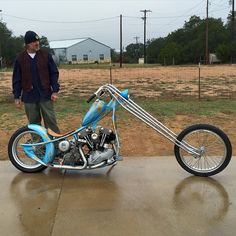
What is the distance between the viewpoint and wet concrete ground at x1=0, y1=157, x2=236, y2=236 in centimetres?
335

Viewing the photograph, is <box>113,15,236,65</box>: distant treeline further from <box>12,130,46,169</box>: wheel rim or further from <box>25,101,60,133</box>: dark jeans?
<box>12,130,46,169</box>: wheel rim

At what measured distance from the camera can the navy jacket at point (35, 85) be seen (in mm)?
4930

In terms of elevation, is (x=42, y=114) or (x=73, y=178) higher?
(x=42, y=114)

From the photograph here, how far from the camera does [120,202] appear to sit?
3873 mm

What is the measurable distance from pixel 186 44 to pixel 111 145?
67153 millimetres

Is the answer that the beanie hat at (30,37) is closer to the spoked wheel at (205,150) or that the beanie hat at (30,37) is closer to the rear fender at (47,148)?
the rear fender at (47,148)

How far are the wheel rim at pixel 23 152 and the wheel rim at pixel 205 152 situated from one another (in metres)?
1.65

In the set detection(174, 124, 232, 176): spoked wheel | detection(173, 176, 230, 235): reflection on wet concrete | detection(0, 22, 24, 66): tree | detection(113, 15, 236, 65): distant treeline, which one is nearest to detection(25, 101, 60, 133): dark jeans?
detection(174, 124, 232, 176): spoked wheel

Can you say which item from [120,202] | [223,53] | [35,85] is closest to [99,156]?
[120,202]

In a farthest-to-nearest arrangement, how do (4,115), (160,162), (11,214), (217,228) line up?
1. (4,115)
2. (160,162)
3. (11,214)
4. (217,228)

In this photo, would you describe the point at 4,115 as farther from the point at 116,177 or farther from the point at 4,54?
the point at 4,54

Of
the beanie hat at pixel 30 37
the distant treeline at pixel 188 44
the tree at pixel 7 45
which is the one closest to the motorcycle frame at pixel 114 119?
the beanie hat at pixel 30 37

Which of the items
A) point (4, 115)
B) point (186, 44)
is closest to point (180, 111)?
point (4, 115)

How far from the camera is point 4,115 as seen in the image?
342 inches
